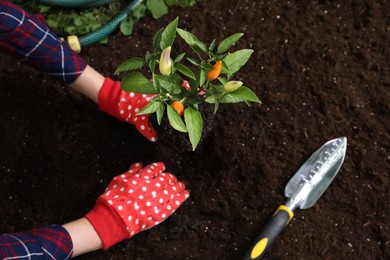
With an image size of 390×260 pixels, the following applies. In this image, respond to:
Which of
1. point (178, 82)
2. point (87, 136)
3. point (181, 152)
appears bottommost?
point (181, 152)

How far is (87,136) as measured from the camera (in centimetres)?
142

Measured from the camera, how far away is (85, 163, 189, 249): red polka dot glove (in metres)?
1.27

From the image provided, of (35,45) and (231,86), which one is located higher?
(35,45)

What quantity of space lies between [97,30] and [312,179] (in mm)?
726

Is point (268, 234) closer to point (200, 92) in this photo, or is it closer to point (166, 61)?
point (200, 92)

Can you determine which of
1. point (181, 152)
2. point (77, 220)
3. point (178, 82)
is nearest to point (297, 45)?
point (181, 152)

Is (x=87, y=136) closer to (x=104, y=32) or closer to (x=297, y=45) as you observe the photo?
(x=104, y=32)

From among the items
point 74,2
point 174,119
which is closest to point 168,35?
point 174,119

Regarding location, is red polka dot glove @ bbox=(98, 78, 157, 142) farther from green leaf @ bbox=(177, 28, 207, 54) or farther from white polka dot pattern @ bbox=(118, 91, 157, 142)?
green leaf @ bbox=(177, 28, 207, 54)

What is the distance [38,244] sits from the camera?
1.18 metres

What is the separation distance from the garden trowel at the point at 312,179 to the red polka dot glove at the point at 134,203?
26 centimetres

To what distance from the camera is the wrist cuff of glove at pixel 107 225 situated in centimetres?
127

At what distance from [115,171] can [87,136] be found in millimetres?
127

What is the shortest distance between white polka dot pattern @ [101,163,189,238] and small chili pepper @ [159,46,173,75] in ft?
1.39
